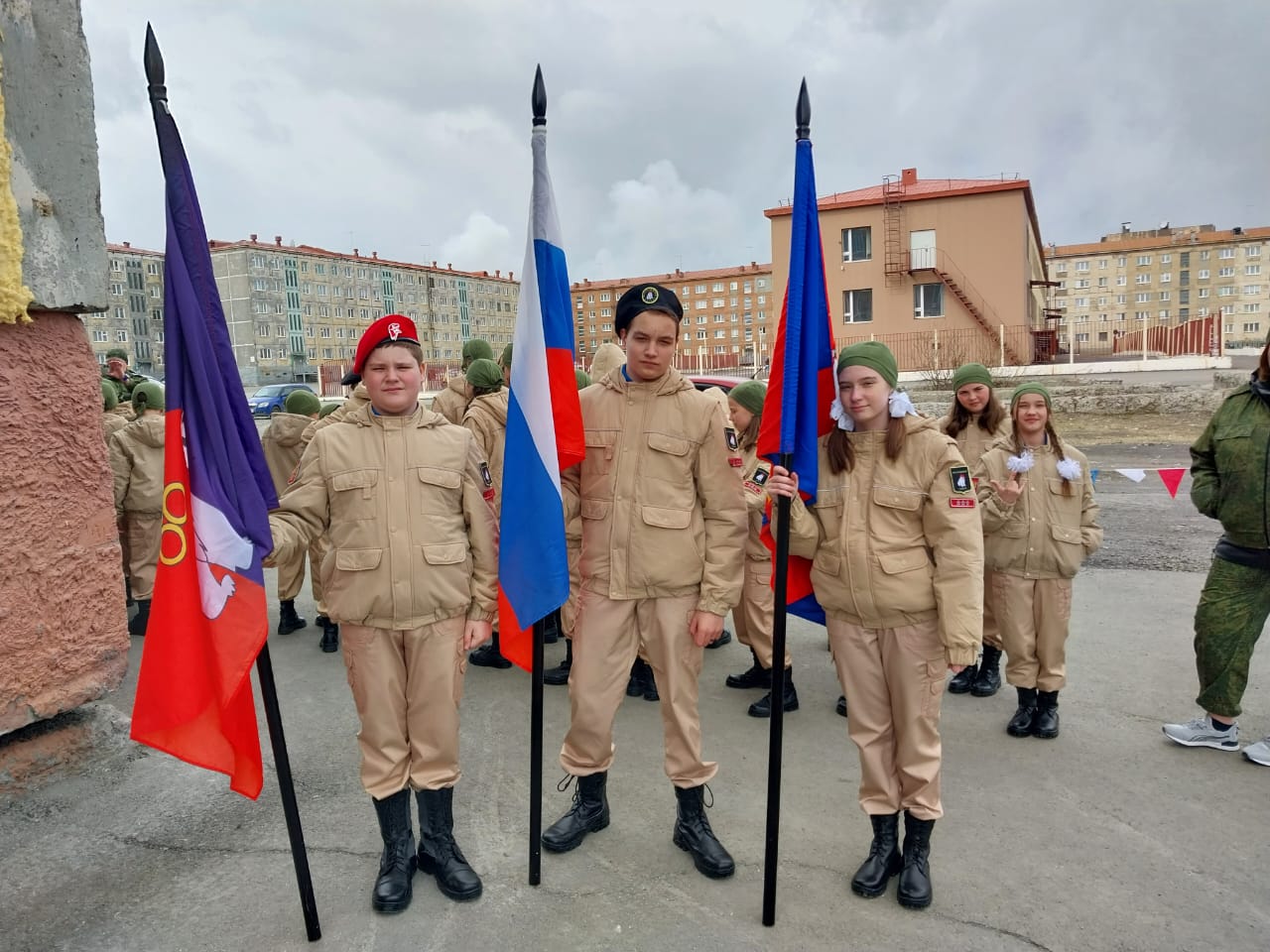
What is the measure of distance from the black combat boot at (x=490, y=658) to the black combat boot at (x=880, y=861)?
304 cm

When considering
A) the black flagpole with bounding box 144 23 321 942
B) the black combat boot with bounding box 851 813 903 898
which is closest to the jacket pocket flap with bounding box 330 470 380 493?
the black flagpole with bounding box 144 23 321 942

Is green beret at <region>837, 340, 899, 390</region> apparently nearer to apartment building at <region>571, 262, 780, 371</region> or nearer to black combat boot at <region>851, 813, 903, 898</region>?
black combat boot at <region>851, 813, 903, 898</region>

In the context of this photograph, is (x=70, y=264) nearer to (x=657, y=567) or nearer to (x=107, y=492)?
(x=107, y=492)

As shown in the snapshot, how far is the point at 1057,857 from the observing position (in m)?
2.98

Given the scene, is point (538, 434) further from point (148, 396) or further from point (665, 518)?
point (148, 396)

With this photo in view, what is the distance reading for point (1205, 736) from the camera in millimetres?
3803

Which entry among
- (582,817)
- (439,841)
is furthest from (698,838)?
(439,841)

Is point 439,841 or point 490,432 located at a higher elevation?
point 490,432

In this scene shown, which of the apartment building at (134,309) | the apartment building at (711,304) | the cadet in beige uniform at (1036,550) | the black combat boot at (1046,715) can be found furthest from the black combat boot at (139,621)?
the apartment building at (711,304)

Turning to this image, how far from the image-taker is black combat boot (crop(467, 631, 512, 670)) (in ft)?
17.7

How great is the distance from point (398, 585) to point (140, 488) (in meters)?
4.79

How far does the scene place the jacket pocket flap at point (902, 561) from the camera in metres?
2.81

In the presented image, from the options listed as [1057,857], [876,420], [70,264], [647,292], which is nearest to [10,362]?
[70,264]

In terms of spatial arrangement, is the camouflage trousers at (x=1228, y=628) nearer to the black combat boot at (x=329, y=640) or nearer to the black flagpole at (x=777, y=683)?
the black flagpole at (x=777, y=683)
